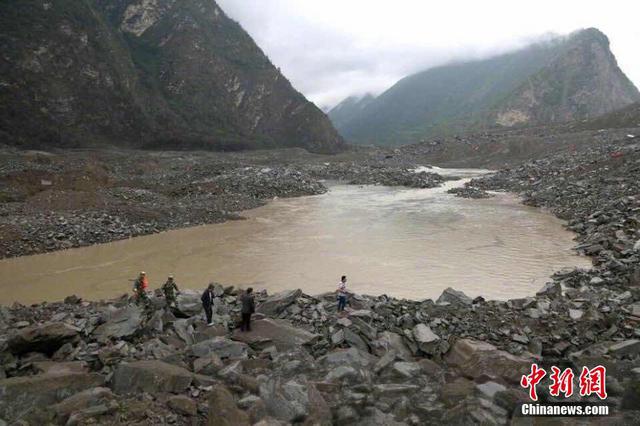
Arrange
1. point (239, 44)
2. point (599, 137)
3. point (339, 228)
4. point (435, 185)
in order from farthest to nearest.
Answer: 1. point (239, 44)
2. point (599, 137)
3. point (435, 185)
4. point (339, 228)

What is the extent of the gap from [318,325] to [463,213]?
2541 cm

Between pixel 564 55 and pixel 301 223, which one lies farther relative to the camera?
pixel 564 55

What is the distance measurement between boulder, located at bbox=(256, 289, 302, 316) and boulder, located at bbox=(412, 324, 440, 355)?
381cm

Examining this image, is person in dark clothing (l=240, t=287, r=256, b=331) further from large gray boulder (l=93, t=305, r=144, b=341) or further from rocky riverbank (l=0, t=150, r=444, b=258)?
rocky riverbank (l=0, t=150, r=444, b=258)

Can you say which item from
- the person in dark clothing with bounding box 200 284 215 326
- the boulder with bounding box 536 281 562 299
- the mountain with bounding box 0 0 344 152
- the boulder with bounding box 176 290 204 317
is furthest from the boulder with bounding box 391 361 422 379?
the mountain with bounding box 0 0 344 152

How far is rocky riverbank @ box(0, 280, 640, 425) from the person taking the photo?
26.4ft

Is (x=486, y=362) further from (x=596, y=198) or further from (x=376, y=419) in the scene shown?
(x=596, y=198)

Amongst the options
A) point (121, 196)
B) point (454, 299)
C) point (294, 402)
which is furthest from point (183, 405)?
point (121, 196)

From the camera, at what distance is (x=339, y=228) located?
1195 inches

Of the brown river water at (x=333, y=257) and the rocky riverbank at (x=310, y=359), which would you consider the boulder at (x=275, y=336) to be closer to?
the rocky riverbank at (x=310, y=359)

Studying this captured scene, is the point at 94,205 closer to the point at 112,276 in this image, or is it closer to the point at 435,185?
the point at 112,276

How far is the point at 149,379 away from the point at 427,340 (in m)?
6.19

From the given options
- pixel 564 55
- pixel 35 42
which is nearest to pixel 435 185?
pixel 35 42

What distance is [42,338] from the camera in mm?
10438
